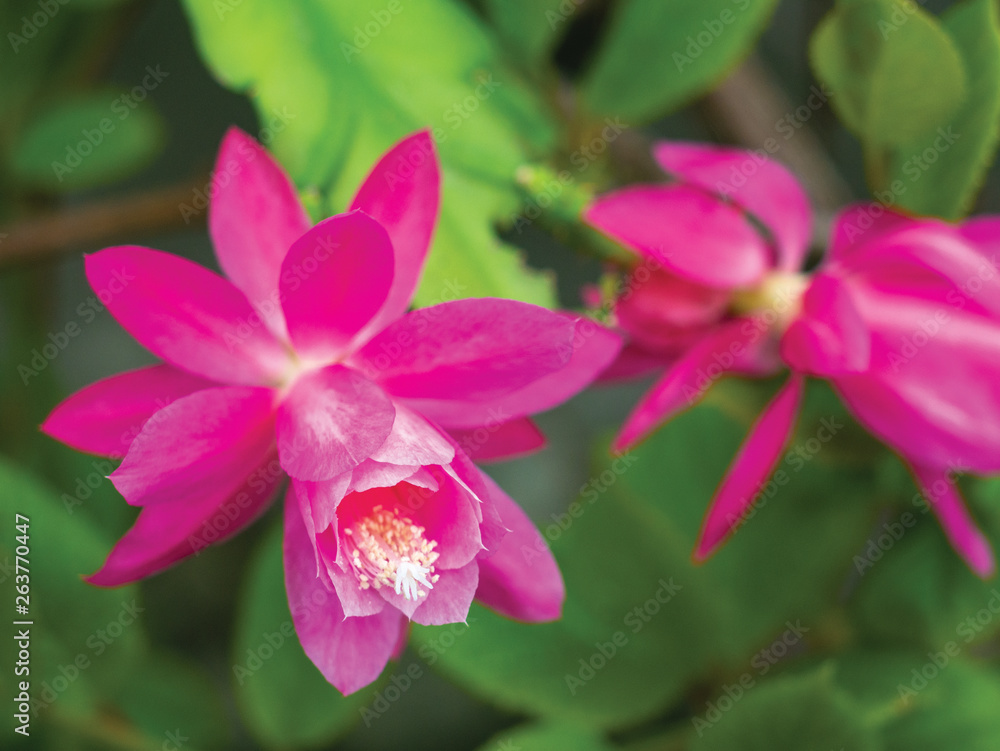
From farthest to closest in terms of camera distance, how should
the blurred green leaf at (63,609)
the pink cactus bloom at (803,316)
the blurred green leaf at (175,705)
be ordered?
1. the blurred green leaf at (175,705)
2. the blurred green leaf at (63,609)
3. the pink cactus bloom at (803,316)

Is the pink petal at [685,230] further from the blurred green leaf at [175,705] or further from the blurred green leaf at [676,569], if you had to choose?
the blurred green leaf at [175,705]

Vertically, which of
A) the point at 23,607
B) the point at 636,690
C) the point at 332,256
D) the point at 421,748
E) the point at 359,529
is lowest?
the point at 421,748

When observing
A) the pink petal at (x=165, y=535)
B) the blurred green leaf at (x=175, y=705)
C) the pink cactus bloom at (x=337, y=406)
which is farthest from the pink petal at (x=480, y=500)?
the blurred green leaf at (x=175, y=705)

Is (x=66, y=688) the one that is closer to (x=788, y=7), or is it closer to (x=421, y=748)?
(x=421, y=748)

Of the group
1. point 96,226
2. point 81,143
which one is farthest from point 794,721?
point 81,143

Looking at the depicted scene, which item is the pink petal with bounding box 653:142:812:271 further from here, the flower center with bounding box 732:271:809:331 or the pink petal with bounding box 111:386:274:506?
the pink petal with bounding box 111:386:274:506

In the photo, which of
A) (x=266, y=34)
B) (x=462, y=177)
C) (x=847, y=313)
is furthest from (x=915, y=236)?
(x=266, y=34)

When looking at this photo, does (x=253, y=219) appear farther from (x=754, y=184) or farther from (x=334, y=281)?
(x=754, y=184)

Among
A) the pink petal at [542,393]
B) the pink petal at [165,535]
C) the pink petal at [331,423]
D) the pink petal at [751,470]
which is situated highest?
the pink petal at [331,423]
